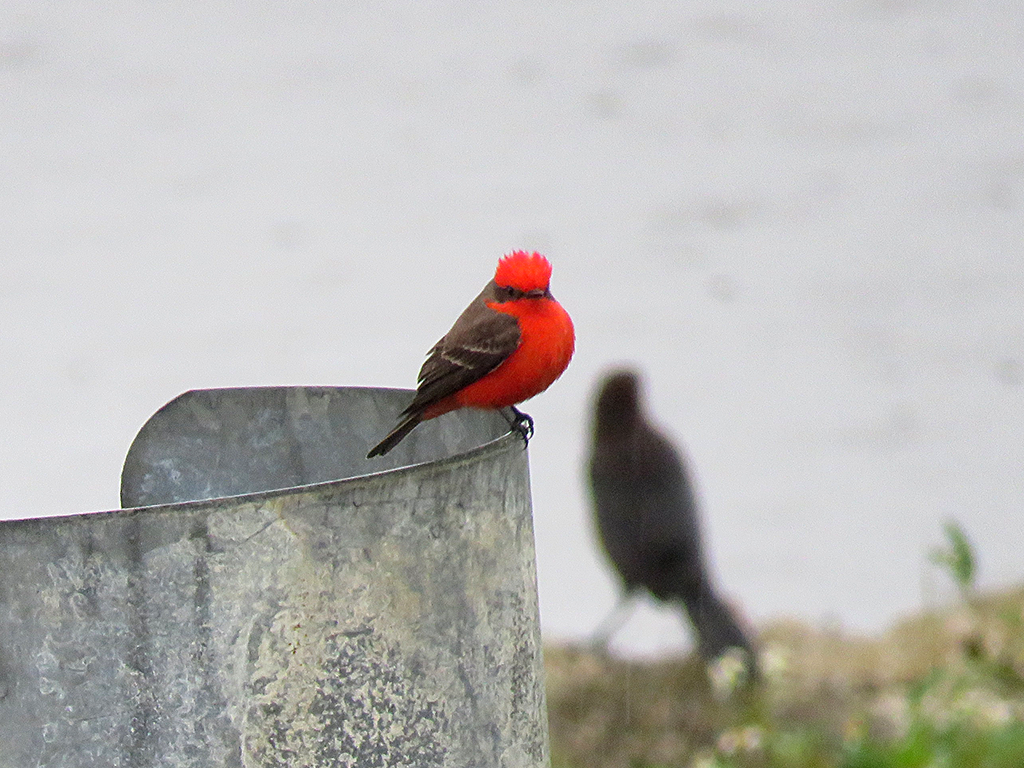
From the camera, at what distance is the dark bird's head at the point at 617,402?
5.29 meters

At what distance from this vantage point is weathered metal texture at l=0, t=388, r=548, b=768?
4.73ft

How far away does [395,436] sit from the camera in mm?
2092

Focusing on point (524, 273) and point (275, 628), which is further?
point (524, 273)

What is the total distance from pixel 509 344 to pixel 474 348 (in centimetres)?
7

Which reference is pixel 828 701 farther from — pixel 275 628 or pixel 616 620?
pixel 275 628

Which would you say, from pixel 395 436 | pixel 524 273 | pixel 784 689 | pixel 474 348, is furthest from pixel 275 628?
pixel 784 689

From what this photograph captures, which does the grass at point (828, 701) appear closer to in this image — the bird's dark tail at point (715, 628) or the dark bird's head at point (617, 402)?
the bird's dark tail at point (715, 628)

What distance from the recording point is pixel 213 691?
147 cm

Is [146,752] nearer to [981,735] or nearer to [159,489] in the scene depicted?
[159,489]

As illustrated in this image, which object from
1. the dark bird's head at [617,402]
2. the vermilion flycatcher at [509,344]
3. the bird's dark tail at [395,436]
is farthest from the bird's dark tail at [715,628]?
the bird's dark tail at [395,436]

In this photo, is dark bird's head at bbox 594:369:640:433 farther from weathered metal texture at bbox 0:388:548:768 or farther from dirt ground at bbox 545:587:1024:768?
weathered metal texture at bbox 0:388:548:768

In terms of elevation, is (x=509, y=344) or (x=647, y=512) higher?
(x=509, y=344)

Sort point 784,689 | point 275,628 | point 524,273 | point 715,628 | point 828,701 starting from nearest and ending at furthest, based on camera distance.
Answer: point 275,628
point 524,273
point 784,689
point 828,701
point 715,628

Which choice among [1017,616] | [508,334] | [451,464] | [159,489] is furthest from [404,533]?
[1017,616]
